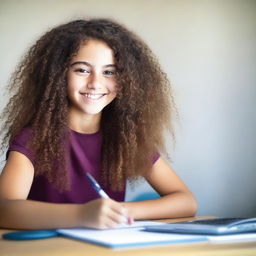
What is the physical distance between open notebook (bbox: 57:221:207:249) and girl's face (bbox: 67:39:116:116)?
62cm

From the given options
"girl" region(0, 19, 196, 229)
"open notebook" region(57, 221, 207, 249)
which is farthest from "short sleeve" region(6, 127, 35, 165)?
"open notebook" region(57, 221, 207, 249)

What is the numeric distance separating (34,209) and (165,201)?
39cm

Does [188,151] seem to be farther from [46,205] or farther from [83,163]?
[46,205]

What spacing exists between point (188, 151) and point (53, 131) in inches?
46.9

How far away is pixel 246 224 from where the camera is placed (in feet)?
2.98

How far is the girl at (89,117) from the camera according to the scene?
152 centimetres

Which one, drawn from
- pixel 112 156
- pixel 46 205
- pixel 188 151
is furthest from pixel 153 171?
pixel 188 151

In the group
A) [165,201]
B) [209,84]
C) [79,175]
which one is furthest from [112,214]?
[209,84]

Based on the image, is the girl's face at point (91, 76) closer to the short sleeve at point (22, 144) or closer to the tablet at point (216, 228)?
the short sleeve at point (22, 144)

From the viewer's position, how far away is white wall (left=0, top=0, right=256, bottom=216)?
8.52ft

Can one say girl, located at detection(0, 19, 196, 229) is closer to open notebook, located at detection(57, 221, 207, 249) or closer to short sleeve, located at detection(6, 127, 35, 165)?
short sleeve, located at detection(6, 127, 35, 165)

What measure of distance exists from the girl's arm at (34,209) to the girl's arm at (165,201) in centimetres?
22

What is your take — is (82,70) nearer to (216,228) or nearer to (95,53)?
(95,53)

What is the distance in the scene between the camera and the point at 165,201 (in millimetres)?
1379
